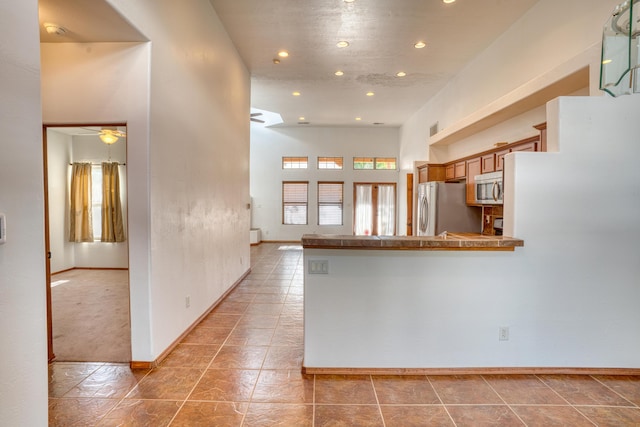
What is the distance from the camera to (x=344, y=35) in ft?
14.0

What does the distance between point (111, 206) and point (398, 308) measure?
611 cm

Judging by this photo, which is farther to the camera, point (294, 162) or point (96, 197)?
point (294, 162)

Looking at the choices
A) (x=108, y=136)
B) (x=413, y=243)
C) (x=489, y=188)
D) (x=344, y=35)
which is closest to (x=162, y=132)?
(x=413, y=243)

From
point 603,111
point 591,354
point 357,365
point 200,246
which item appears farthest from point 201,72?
point 591,354

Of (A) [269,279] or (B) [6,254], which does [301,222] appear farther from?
(B) [6,254]

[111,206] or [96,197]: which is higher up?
[96,197]

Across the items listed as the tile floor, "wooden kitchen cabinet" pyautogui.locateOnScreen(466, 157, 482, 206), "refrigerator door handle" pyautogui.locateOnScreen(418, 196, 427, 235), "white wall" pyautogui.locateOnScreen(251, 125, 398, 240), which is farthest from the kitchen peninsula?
"white wall" pyautogui.locateOnScreen(251, 125, 398, 240)

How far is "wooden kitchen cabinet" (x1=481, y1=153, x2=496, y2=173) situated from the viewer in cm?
413

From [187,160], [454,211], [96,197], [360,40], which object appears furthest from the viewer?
[96,197]

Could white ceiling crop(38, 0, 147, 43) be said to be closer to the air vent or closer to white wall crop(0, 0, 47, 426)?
white wall crop(0, 0, 47, 426)

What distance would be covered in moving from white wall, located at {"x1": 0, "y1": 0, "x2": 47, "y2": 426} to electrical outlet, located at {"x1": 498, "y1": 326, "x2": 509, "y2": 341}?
2929 millimetres

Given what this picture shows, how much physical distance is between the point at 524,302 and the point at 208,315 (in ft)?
10.8

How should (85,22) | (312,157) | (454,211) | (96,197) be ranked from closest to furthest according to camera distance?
1. (85,22)
2. (454,211)
3. (96,197)
4. (312,157)

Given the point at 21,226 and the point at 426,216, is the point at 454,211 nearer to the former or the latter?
the point at 426,216
